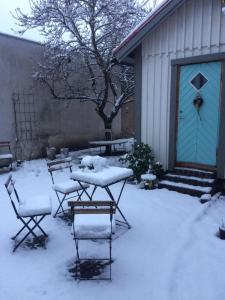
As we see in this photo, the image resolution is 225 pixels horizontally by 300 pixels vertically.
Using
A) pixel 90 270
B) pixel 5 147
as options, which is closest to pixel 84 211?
pixel 90 270

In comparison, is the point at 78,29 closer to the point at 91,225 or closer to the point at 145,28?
the point at 145,28

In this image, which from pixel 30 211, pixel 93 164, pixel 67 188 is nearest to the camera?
pixel 30 211

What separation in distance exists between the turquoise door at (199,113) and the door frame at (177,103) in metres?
0.09

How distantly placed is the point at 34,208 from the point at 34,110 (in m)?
6.27

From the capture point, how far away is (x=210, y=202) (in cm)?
543

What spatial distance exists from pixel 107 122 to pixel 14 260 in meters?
7.20

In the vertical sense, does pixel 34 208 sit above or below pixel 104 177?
below

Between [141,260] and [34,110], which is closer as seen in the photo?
[141,260]

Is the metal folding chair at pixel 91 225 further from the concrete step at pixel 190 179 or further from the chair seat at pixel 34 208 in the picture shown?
the concrete step at pixel 190 179

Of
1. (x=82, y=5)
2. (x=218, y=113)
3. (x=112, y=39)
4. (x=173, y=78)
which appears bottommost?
(x=218, y=113)

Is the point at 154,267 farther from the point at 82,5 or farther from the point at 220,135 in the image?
the point at 82,5

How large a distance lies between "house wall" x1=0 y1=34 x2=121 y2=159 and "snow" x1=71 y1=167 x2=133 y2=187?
5077mm

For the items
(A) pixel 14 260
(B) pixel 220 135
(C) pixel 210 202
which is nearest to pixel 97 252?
(A) pixel 14 260

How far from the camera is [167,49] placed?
649 cm
